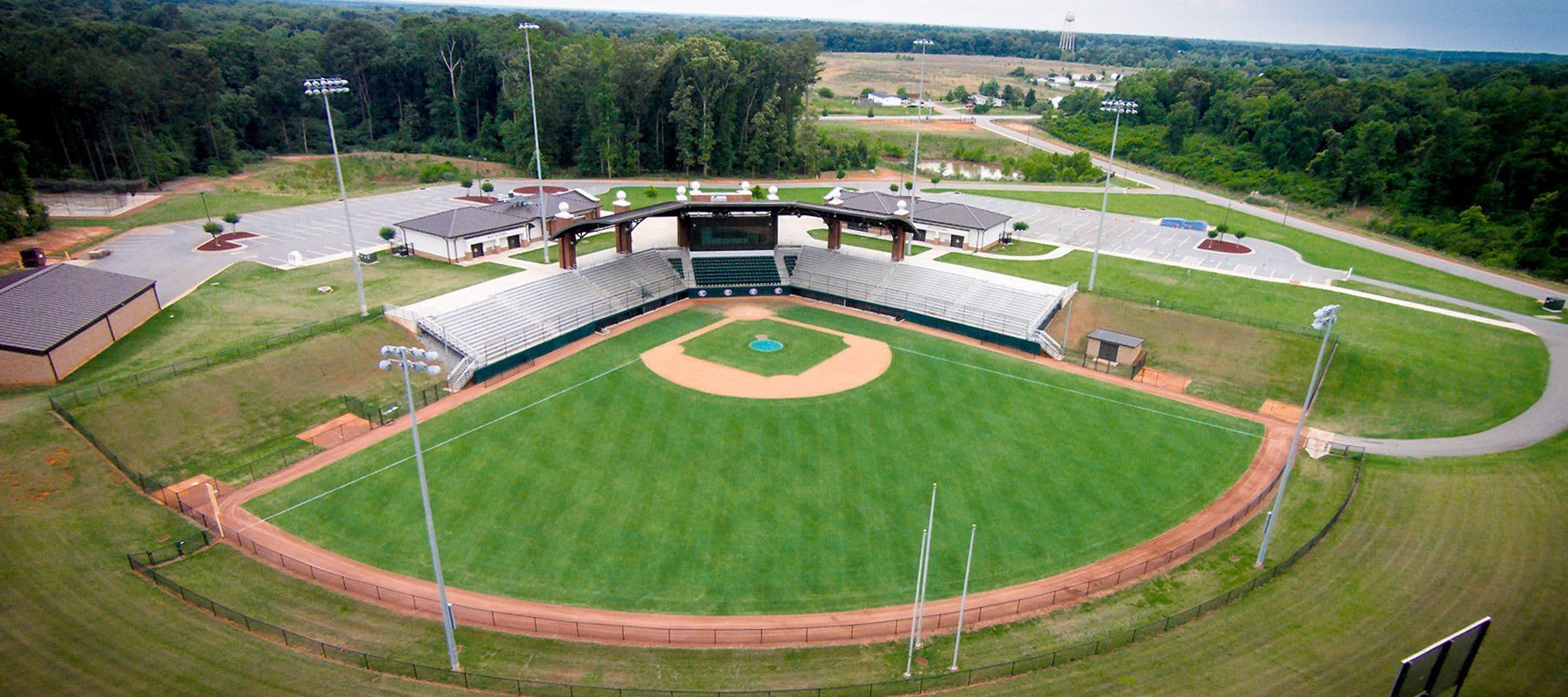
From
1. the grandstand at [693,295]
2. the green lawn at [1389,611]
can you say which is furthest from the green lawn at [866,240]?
the green lawn at [1389,611]

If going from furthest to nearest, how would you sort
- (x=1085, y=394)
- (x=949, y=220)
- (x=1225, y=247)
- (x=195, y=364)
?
1. (x=1225, y=247)
2. (x=949, y=220)
3. (x=1085, y=394)
4. (x=195, y=364)

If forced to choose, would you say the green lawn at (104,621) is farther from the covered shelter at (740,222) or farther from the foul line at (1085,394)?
the foul line at (1085,394)

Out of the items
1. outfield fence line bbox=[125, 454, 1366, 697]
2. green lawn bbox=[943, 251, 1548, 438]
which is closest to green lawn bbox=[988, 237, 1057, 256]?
green lawn bbox=[943, 251, 1548, 438]

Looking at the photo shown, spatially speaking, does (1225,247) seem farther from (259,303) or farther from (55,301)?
(55,301)

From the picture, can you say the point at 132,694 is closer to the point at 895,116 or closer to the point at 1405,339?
the point at 1405,339

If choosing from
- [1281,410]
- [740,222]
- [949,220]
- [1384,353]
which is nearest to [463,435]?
[740,222]

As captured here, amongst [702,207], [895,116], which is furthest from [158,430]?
[895,116]
